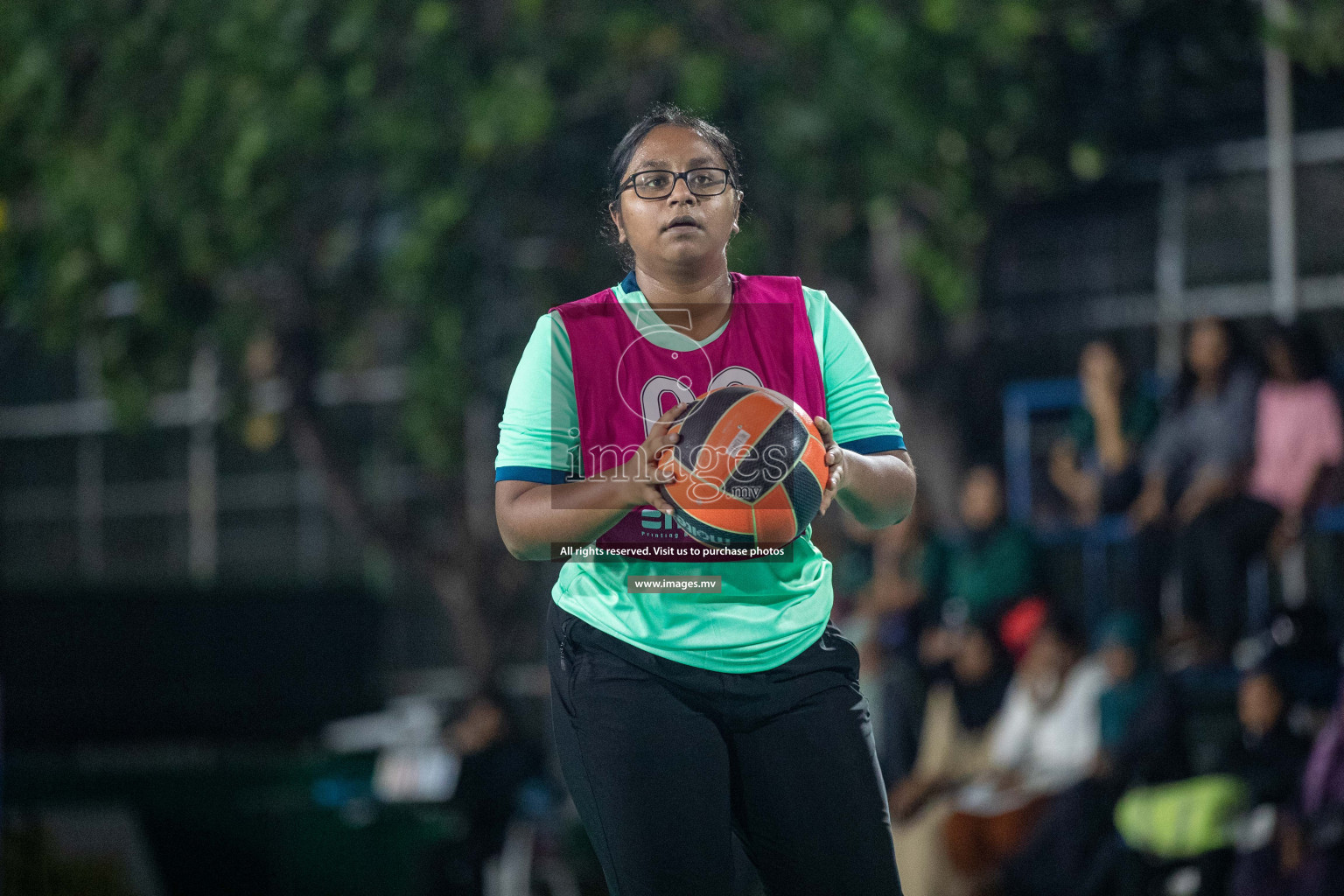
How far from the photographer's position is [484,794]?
8.53m

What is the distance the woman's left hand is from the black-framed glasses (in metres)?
0.42

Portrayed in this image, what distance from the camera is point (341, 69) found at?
934 centimetres

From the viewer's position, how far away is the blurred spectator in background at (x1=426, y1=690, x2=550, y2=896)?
8453mm

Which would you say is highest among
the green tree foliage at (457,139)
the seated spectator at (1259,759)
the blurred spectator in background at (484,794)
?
the green tree foliage at (457,139)

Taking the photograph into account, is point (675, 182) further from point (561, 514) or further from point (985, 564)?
point (985, 564)

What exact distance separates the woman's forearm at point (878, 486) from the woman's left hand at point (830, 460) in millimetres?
20

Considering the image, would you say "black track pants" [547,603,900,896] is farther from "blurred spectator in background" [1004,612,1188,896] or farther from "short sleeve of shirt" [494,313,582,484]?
"blurred spectator in background" [1004,612,1188,896]

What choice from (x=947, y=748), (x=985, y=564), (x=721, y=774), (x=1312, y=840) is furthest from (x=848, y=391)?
(x=985, y=564)

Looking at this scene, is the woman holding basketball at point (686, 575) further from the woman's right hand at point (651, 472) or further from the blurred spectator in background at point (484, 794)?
the blurred spectator in background at point (484, 794)

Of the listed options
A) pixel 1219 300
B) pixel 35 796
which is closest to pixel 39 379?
pixel 35 796

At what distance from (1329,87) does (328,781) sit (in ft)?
23.1

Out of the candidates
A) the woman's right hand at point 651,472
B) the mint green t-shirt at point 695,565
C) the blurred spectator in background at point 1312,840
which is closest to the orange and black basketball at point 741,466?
the woman's right hand at point 651,472

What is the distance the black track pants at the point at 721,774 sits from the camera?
2471 mm

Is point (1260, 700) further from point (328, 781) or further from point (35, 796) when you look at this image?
point (35, 796)
